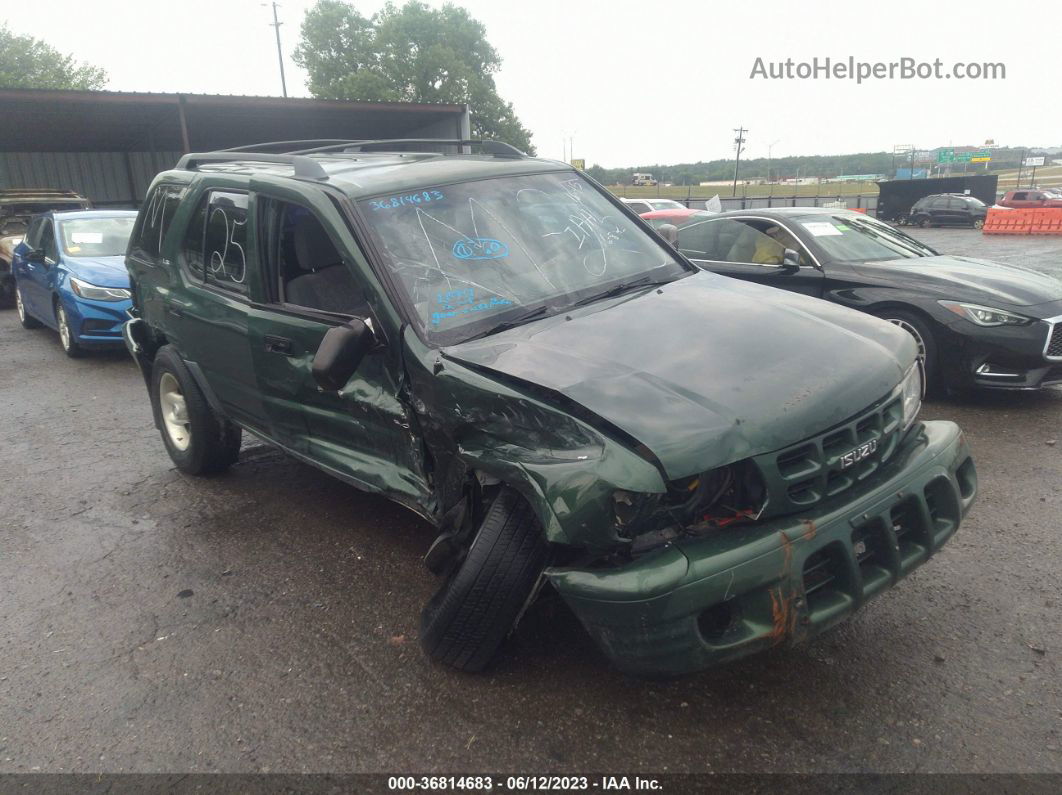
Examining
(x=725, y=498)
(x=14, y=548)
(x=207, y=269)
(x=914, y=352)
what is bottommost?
(x=14, y=548)

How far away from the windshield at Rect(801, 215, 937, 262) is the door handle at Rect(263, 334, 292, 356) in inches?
183

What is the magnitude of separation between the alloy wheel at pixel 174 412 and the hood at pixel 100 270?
13.1 feet

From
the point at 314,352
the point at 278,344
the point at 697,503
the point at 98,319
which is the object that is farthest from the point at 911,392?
the point at 98,319

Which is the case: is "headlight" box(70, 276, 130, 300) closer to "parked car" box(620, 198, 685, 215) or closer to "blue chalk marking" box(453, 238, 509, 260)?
"blue chalk marking" box(453, 238, 509, 260)

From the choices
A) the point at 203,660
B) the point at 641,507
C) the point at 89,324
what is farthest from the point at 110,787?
the point at 89,324

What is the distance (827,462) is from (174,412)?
4.16 meters

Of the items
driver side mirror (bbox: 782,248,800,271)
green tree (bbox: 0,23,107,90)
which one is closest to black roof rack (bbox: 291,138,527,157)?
driver side mirror (bbox: 782,248,800,271)

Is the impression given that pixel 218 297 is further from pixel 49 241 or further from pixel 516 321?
pixel 49 241

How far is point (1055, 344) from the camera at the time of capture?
542cm

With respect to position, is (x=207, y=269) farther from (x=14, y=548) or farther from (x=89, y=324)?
(x=89, y=324)

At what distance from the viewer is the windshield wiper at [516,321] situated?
118 inches

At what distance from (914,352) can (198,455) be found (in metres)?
3.99

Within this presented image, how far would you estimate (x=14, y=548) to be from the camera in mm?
4184

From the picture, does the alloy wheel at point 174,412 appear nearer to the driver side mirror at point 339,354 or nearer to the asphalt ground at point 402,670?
the asphalt ground at point 402,670
